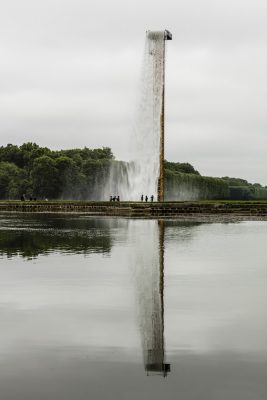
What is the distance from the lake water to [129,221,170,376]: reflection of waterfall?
0.01 m

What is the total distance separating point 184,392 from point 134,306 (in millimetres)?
3345

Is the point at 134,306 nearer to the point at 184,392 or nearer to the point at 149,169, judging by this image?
the point at 184,392

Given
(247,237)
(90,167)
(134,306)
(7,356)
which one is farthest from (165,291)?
(90,167)

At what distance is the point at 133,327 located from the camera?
262 inches

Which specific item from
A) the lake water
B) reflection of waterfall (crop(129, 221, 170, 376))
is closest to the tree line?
reflection of waterfall (crop(129, 221, 170, 376))

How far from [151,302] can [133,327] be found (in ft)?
4.99

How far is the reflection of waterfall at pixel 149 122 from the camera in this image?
147 feet

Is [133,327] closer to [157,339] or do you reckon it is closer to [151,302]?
[157,339]

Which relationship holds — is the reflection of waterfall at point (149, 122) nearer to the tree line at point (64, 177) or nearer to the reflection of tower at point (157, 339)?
the tree line at point (64, 177)

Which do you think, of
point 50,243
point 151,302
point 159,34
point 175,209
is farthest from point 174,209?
point 151,302

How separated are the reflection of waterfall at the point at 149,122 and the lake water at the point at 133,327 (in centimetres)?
3315

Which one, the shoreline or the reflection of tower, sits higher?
the shoreline

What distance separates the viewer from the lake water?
469 centimetres

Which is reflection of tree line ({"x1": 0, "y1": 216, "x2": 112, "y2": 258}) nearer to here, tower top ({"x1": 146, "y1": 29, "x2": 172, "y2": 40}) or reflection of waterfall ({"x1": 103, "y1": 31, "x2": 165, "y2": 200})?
reflection of waterfall ({"x1": 103, "y1": 31, "x2": 165, "y2": 200})
